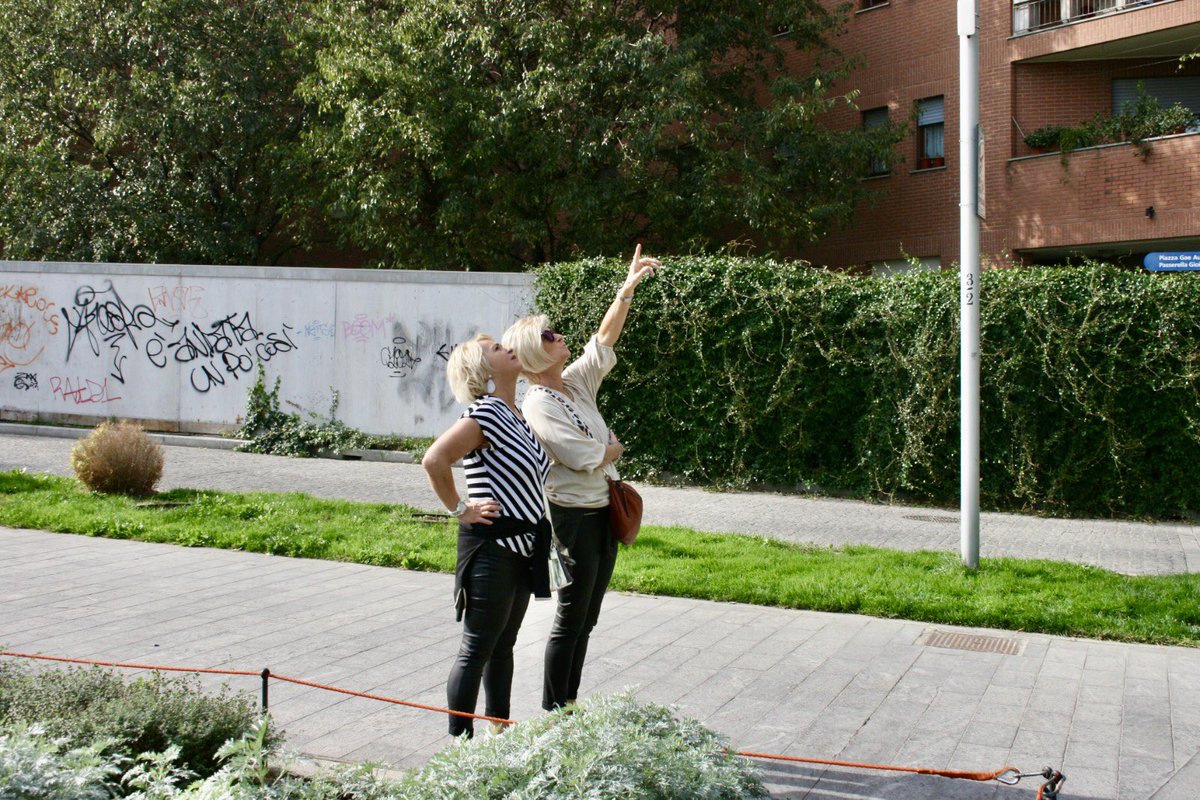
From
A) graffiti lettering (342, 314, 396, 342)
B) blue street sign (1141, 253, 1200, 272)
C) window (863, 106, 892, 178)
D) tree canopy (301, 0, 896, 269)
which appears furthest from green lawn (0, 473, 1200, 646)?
window (863, 106, 892, 178)

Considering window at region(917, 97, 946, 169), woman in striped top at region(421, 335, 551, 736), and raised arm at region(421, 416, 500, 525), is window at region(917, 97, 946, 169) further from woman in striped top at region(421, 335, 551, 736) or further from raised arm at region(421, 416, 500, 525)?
raised arm at region(421, 416, 500, 525)

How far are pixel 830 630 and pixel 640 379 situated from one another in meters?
7.09

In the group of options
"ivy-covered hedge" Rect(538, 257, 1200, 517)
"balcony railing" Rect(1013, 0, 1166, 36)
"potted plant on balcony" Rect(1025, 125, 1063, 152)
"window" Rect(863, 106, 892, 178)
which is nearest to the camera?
"ivy-covered hedge" Rect(538, 257, 1200, 517)

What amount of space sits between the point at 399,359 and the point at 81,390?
18.4 ft

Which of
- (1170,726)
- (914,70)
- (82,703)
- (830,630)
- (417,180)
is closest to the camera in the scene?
(82,703)

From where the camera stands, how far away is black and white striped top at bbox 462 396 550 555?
4.26 m

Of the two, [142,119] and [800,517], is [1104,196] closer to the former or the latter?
[800,517]

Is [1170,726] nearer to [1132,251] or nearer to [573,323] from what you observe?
[573,323]

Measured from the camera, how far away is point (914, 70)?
74.5 ft

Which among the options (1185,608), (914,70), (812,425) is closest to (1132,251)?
(914,70)

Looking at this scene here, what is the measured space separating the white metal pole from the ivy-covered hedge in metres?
3.73

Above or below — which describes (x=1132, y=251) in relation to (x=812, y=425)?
above

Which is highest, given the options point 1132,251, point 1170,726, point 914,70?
point 914,70

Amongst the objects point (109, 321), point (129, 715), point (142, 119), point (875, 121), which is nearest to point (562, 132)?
point (109, 321)
